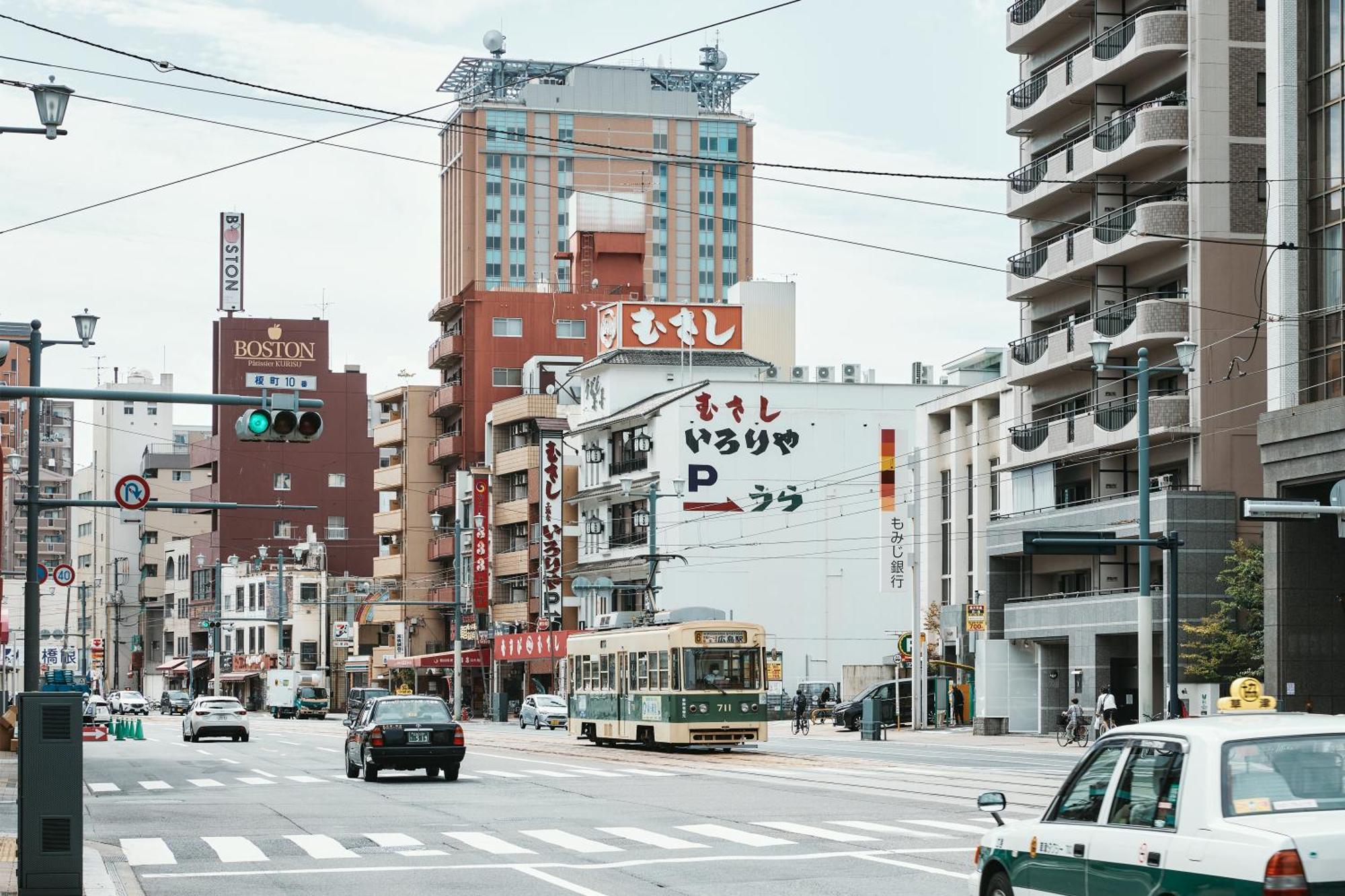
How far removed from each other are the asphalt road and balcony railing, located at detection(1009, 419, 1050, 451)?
18.4 m

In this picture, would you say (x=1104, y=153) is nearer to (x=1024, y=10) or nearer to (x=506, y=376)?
(x=1024, y=10)

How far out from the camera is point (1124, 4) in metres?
56.2

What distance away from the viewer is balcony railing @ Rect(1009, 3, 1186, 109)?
53.4 meters

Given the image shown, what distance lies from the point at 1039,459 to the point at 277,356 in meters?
84.3

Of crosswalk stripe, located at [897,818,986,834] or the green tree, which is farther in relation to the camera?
the green tree

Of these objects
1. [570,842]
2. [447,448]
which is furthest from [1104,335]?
[447,448]

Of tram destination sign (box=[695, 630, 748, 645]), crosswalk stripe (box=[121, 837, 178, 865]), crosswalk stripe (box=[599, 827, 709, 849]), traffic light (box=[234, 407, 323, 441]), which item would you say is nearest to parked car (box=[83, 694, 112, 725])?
tram destination sign (box=[695, 630, 748, 645])

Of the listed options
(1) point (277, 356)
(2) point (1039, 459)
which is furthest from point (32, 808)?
(1) point (277, 356)

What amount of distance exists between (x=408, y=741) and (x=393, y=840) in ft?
37.8

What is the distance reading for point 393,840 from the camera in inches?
797

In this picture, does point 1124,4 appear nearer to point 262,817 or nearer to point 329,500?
point 262,817

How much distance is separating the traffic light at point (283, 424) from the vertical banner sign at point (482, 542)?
7218 centimetres

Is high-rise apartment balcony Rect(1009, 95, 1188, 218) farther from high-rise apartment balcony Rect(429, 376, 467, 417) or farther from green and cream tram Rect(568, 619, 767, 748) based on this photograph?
high-rise apartment balcony Rect(429, 376, 467, 417)

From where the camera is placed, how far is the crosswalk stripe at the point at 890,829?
19.9 metres
